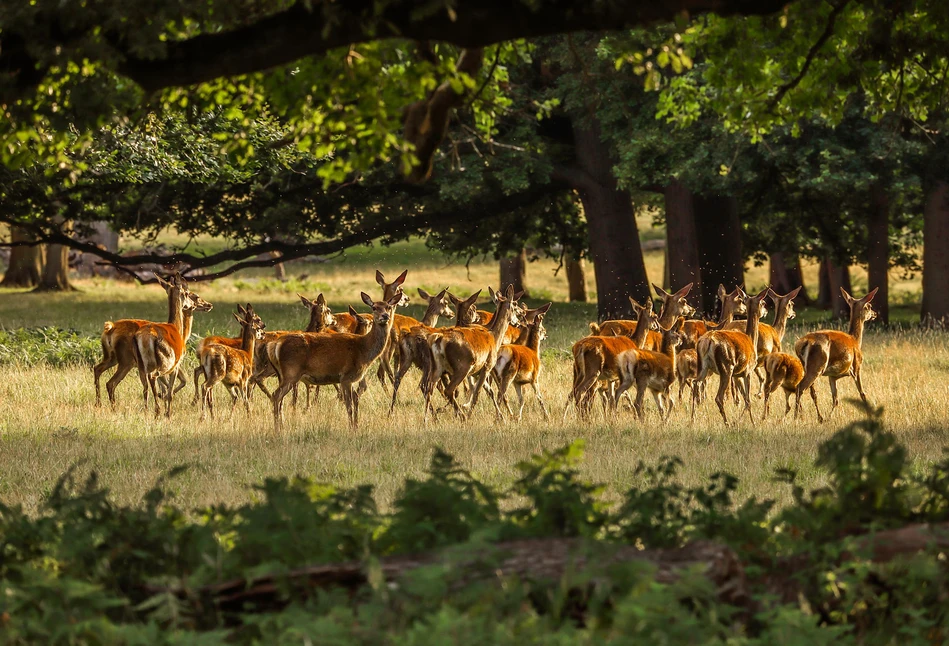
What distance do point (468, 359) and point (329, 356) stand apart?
1429 millimetres

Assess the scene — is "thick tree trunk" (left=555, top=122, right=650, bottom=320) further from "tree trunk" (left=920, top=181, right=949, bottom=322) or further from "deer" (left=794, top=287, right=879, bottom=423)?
"deer" (left=794, top=287, right=879, bottom=423)

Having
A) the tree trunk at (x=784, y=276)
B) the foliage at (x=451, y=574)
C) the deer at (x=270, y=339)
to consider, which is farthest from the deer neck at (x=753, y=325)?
the tree trunk at (x=784, y=276)

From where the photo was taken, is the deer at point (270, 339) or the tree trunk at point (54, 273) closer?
the deer at point (270, 339)

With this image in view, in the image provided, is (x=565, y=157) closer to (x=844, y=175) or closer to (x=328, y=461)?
(x=844, y=175)

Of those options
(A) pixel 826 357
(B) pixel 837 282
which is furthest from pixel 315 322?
(B) pixel 837 282

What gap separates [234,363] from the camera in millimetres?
13734

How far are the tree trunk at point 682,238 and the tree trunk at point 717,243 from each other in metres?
1.01

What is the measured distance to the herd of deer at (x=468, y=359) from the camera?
13.4 m

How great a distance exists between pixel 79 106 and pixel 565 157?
19.9 m

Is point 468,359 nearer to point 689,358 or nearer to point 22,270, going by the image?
point 689,358

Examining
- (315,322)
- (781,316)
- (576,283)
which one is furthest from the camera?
(576,283)

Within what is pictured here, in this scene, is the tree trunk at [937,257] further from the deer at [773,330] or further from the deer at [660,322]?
the deer at [660,322]

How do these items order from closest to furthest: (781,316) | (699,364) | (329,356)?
(329,356) < (699,364) < (781,316)

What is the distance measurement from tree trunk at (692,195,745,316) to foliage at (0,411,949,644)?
800 inches
